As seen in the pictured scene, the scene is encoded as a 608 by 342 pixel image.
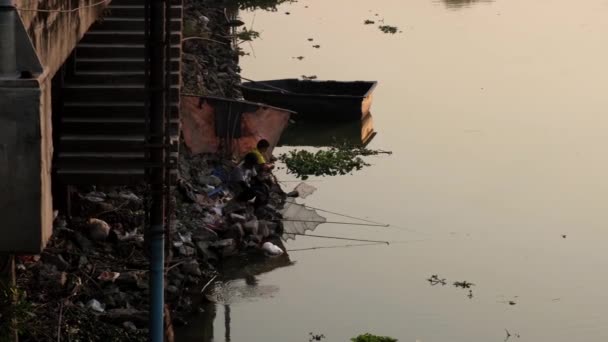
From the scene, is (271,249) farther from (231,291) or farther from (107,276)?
(107,276)

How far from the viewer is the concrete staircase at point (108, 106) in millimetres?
9312

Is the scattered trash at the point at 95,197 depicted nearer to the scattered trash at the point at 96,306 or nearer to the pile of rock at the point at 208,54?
the scattered trash at the point at 96,306

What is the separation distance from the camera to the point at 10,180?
20.1 feet

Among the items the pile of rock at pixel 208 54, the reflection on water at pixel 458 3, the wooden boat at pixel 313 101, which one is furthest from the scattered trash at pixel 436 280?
the reflection on water at pixel 458 3

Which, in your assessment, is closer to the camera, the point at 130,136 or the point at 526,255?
the point at 130,136

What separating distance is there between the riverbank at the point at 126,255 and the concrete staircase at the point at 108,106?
1.51ft

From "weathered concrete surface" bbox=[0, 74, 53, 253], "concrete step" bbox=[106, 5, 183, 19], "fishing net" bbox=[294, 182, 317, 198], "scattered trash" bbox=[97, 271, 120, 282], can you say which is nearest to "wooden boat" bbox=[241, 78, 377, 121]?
"fishing net" bbox=[294, 182, 317, 198]

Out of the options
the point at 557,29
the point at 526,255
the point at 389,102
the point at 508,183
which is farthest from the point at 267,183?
the point at 557,29

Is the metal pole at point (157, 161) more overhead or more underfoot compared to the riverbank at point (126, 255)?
more overhead

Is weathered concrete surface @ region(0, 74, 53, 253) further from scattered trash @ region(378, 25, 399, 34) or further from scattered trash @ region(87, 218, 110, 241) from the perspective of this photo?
scattered trash @ region(378, 25, 399, 34)

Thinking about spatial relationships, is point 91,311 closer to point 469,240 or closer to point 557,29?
point 469,240

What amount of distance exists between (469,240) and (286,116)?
10.6 feet

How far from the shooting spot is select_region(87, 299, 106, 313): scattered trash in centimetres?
900

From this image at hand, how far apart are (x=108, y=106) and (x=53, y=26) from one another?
102 inches
